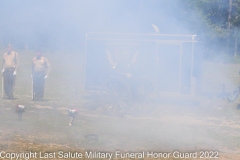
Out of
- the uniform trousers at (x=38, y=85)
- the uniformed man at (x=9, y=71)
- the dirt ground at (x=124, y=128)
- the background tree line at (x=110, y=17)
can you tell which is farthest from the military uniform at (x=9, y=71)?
the background tree line at (x=110, y=17)

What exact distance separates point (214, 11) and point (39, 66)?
4.23 metres

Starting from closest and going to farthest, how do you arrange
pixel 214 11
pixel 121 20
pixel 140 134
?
pixel 140 134 → pixel 214 11 → pixel 121 20

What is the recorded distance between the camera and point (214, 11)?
10430 mm

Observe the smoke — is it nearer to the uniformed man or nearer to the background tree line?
the background tree line

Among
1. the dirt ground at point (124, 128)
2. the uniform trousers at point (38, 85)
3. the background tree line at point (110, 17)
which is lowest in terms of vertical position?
the dirt ground at point (124, 128)

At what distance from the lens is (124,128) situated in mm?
8242

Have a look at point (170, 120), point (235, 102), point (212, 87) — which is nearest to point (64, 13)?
point (170, 120)

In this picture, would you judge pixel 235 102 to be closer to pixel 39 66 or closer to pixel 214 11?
pixel 214 11

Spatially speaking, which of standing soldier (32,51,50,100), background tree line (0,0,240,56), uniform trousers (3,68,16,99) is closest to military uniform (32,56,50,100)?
standing soldier (32,51,50,100)

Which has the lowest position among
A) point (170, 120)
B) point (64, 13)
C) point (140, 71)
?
point (170, 120)

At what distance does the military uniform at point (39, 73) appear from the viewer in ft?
37.7

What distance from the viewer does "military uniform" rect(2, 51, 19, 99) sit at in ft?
37.5

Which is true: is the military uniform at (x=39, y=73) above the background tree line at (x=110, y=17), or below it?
below

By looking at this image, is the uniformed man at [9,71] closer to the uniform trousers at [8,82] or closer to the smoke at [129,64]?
the uniform trousers at [8,82]
